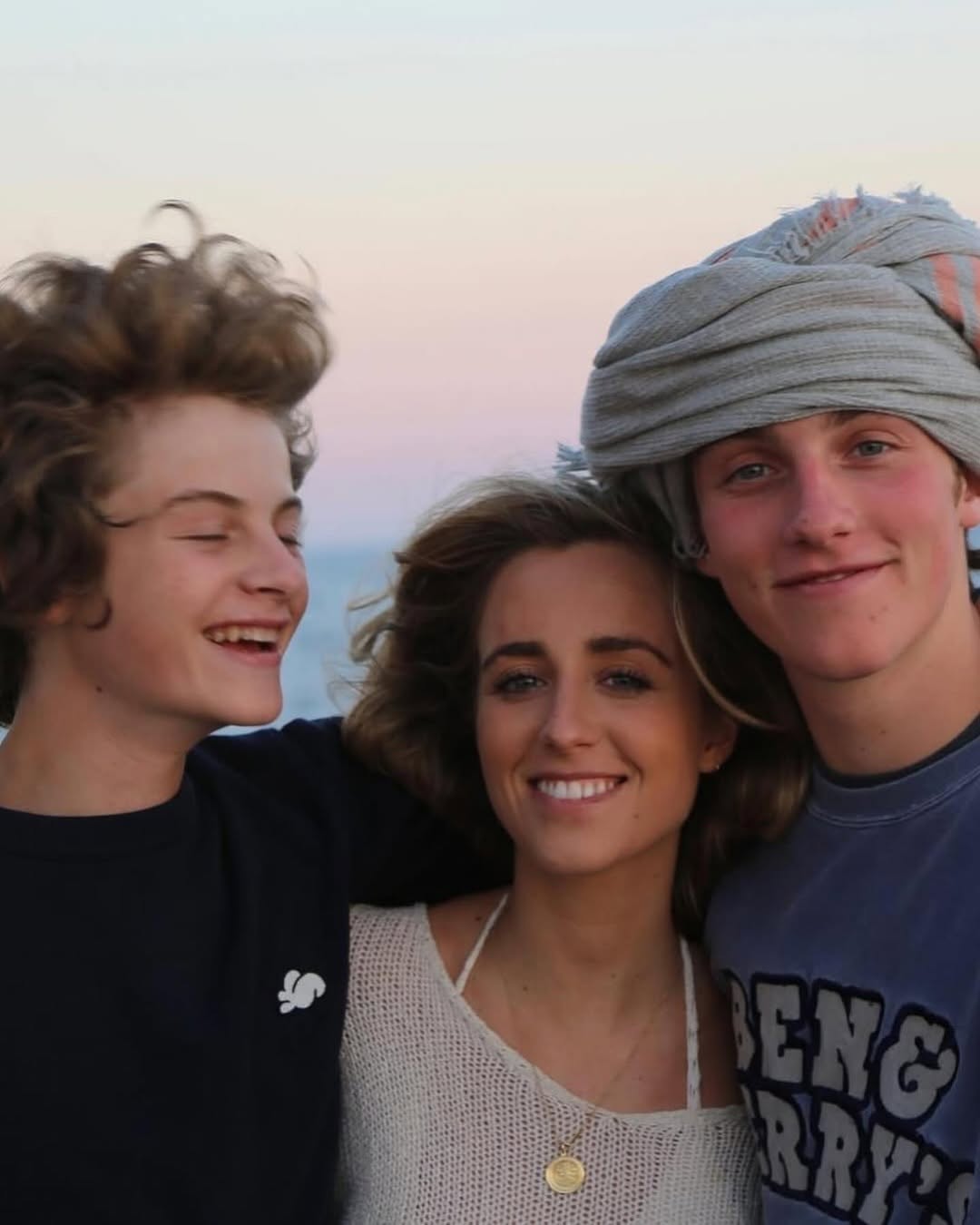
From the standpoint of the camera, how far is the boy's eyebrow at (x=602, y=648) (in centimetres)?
292

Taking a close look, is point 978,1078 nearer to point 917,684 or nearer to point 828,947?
point 828,947

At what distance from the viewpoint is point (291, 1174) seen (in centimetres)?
268

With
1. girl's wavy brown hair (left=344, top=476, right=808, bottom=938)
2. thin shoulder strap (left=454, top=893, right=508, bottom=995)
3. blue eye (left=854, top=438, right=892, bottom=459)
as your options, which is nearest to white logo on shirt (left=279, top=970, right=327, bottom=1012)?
thin shoulder strap (left=454, top=893, right=508, bottom=995)

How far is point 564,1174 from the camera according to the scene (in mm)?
2779

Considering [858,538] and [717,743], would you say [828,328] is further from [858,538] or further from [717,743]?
[717,743]

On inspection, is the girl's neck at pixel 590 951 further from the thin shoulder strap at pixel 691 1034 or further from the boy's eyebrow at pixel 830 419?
the boy's eyebrow at pixel 830 419

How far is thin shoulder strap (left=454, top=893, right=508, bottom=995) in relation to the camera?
3025mm

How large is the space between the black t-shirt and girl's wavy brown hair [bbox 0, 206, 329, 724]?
0.41 metres

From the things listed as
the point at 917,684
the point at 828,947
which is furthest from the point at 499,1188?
the point at 917,684

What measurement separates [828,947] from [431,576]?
1.19m

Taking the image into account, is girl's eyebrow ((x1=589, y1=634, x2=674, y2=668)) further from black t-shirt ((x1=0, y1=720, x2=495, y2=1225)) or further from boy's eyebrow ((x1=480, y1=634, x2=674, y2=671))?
black t-shirt ((x1=0, y1=720, x2=495, y2=1225))

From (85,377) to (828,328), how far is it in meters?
1.20

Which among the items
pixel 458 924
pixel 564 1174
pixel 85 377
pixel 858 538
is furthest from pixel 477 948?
Result: pixel 85 377

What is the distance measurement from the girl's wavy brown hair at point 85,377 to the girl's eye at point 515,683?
63 centimetres
